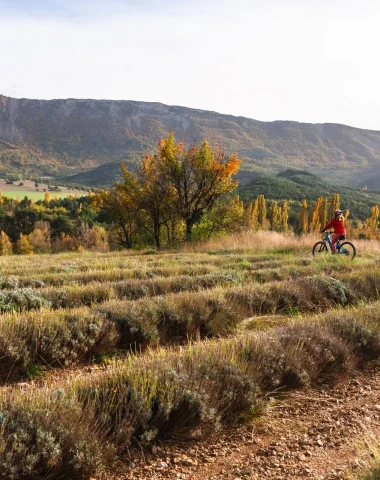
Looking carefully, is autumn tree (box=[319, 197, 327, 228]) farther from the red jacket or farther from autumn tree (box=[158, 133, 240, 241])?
the red jacket

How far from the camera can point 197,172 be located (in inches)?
978

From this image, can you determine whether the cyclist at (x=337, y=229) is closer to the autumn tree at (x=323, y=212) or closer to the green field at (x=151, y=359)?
the green field at (x=151, y=359)

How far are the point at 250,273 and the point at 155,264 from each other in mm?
3655

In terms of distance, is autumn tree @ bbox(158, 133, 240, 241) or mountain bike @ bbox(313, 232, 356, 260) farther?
autumn tree @ bbox(158, 133, 240, 241)

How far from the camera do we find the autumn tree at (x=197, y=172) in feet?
80.9

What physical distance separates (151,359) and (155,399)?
0.64 m

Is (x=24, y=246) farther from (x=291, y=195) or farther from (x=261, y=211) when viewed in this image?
(x=291, y=195)

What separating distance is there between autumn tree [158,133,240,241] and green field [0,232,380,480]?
1723 centimetres

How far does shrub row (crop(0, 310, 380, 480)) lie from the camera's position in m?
2.58

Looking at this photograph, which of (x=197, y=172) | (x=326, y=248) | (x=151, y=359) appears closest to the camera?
(x=151, y=359)

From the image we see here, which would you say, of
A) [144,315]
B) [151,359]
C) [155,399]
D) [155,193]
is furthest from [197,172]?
[155,399]

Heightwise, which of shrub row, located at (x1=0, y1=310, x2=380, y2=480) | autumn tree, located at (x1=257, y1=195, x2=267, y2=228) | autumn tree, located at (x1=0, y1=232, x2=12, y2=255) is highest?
shrub row, located at (x1=0, y1=310, x2=380, y2=480)

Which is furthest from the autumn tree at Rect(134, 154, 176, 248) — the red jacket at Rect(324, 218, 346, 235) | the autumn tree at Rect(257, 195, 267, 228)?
the autumn tree at Rect(257, 195, 267, 228)

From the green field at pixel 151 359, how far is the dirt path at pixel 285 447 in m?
0.14
